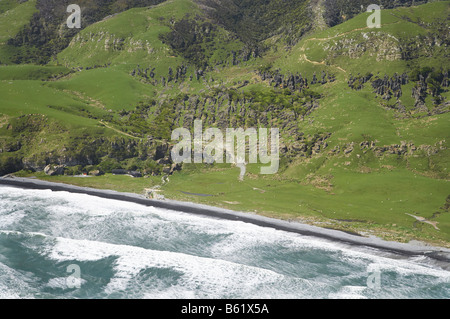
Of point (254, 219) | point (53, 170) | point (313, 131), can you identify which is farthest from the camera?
point (313, 131)

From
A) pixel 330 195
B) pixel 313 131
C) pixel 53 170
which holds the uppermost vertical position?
pixel 313 131

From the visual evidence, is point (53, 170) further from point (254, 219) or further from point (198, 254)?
point (198, 254)

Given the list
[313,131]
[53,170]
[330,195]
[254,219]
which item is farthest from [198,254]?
[313,131]

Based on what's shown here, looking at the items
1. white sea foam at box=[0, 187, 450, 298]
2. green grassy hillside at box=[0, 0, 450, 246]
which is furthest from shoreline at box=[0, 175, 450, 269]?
green grassy hillside at box=[0, 0, 450, 246]

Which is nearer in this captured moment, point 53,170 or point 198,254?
point 198,254

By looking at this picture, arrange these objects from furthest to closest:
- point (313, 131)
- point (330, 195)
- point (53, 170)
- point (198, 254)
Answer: point (313, 131), point (53, 170), point (330, 195), point (198, 254)

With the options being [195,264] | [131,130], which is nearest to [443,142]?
[195,264]

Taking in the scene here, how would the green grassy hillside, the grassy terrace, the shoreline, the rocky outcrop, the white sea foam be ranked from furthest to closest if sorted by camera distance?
1. the rocky outcrop
2. the green grassy hillside
3. the grassy terrace
4. the shoreline
5. the white sea foam

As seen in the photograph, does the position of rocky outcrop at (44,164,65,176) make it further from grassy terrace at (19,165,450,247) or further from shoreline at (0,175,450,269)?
shoreline at (0,175,450,269)

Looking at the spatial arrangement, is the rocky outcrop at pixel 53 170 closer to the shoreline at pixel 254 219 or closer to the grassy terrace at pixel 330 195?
the grassy terrace at pixel 330 195
